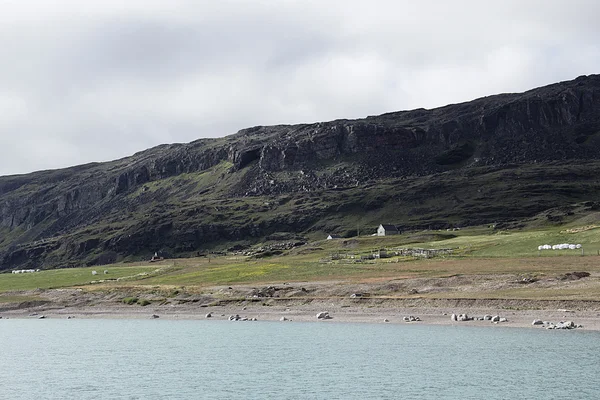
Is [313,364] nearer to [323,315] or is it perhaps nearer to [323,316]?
[323,316]

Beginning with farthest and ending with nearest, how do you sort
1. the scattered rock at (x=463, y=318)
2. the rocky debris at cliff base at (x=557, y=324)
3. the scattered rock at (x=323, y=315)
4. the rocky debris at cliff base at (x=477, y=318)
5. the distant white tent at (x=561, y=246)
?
the distant white tent at (x=561, y=246), the scattered rock at (x=323, y=315), the scattered rock at (x=463, y=318), the rocky debris at cliff base at (x=477, y=318), the rocky debris at cliff base at (x=557, y=324)

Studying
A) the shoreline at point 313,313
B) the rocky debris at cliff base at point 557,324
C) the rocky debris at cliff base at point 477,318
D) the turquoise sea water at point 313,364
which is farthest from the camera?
the rocky debris at cliff base at point 477,318

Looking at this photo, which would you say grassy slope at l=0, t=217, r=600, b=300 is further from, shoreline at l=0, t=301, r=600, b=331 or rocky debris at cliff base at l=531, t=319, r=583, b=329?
rocky debris at cliff base at l=531, t=319, r=583, b=329

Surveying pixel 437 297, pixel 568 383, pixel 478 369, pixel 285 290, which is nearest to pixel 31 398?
pixel 478 369

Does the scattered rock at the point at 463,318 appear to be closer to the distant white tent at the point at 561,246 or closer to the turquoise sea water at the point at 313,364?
the turquoise sea water at the point at 313,364

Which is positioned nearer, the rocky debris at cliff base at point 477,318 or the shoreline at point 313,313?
the shoreline at point 313,313

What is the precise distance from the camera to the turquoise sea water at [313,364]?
131ft

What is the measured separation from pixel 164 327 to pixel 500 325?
124ft

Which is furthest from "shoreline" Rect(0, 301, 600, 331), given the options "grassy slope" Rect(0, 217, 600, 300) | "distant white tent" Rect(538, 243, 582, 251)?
"distant white tent" Rect(538, 243, 582, 251)

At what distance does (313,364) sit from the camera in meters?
49.2

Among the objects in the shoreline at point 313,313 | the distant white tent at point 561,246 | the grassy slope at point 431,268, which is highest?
the distant white tent at point 561,246

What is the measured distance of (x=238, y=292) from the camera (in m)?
101

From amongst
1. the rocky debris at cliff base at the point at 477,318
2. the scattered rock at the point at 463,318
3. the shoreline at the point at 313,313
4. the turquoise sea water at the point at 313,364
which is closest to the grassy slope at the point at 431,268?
the shoreline at the point at 313,313

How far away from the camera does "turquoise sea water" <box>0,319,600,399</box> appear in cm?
3997
